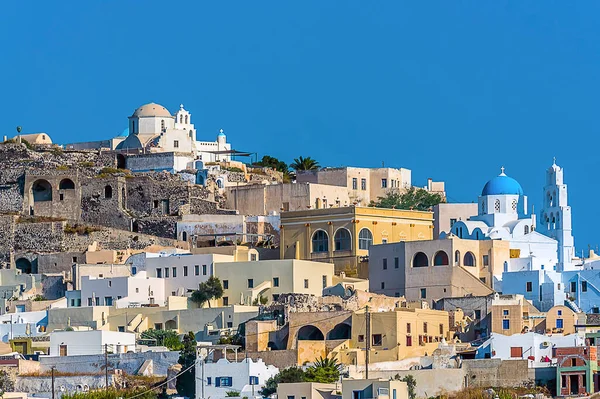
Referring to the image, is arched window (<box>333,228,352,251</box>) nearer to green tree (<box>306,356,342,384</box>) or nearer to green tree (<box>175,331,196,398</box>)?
green tree (<box>175,331,196,398</box>)

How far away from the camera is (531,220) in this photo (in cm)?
7869

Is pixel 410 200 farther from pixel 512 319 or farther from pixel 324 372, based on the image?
pixel 324 372

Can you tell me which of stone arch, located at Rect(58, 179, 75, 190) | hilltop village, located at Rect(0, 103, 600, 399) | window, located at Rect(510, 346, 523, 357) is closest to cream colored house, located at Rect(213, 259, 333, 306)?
hilltop village, located at Rect(0, 103, 600, 399)

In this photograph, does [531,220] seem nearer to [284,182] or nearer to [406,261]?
[406,261]

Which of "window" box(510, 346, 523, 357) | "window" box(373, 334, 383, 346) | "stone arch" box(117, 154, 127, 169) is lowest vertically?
"window" box(510, 346, 523, 357)

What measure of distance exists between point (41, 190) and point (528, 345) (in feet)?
102

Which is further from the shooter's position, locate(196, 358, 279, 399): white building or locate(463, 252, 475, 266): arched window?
locate(463, 252, 475, 266): arched window

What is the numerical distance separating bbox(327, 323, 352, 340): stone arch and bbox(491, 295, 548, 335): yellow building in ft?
17.6

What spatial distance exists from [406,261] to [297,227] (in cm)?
738

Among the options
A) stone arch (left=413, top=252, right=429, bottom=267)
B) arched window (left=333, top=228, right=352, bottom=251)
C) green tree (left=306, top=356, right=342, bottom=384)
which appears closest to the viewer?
green tree (left=306, top=356, right=342, bottom=384)

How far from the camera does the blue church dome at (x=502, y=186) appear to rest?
79625mm

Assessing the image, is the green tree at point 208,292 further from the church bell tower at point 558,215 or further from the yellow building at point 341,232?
the church bell tower at point 558,215

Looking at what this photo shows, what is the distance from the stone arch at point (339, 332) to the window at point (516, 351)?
641cm

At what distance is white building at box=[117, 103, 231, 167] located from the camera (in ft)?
320
